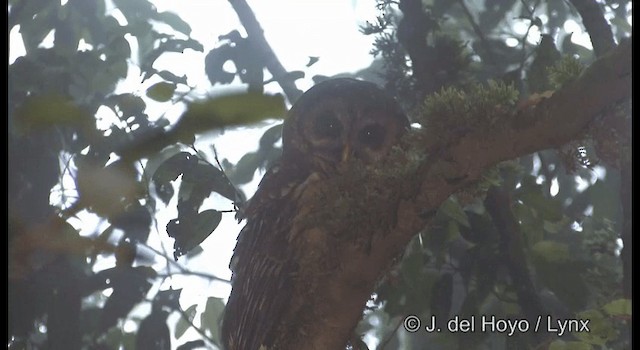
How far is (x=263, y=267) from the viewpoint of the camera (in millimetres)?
810

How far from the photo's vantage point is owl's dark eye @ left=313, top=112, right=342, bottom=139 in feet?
2.97

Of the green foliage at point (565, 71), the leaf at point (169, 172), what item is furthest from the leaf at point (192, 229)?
the green foliage at point (565, 71)

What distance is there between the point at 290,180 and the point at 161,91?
192mm

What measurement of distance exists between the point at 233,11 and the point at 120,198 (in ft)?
0.87

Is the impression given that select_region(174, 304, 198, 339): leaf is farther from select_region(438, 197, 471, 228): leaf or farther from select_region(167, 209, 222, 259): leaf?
select_region(438, 197, 471, 228): leaf

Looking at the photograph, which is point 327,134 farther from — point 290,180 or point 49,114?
point 49,114

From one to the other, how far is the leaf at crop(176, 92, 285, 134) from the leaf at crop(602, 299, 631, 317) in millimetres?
405

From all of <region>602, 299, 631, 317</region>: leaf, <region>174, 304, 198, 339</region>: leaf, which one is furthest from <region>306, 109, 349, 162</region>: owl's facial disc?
<region>602, 299, 631, 317</region>: leaf

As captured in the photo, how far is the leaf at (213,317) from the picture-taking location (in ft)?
2.71

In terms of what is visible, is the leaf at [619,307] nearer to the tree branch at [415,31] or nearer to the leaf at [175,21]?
the tree branch at [415,31]

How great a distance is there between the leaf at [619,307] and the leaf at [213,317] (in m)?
0.40

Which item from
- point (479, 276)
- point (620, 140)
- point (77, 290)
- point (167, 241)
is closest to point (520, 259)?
point (479, 276)

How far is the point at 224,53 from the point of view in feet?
2.93

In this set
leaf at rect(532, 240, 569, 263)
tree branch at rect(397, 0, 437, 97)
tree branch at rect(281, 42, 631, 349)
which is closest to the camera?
tree branch at rect(281, 42, 631, 349)
